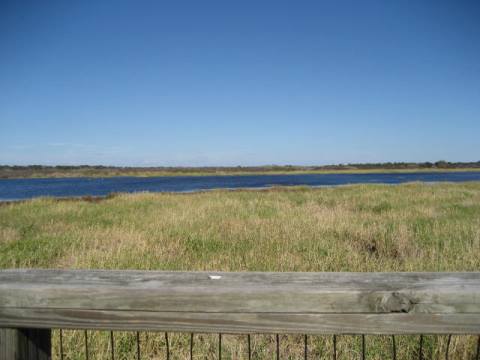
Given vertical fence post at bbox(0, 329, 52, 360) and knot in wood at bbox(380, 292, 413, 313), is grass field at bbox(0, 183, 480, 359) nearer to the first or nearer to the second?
vertical fence post at bbox(0, 329, 52, 360)

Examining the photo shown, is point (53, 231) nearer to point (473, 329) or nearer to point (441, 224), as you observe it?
point (473, 329)

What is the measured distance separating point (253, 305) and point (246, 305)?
2cm

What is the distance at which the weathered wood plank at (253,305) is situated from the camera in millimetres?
1014

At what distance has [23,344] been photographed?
43.7 inches

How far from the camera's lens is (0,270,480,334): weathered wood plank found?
101 centimetres

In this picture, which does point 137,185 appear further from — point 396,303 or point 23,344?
point 396,303

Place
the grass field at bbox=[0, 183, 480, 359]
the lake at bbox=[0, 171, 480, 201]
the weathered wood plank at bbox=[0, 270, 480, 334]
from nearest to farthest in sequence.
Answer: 1. the weathered wood plank at bbox=[0, 270, 480, 334]
2. the grass field at bbox=[0, 183, 480, 359]
3. the lake at bbox=[0, 171, 480, 201]

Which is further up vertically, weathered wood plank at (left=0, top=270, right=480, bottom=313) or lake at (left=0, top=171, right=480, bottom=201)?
weathered wood plank at (left=0, top=270, right=480, bottom=313)

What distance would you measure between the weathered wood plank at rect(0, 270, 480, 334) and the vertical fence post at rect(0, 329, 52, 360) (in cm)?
6

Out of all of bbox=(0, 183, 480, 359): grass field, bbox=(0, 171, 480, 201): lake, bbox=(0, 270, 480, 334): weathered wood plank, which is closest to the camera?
bbox=(0, 270, 480, 334): weathered wood plank

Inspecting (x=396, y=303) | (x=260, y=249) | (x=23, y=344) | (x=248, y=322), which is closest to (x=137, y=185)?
(x=260, y=249)


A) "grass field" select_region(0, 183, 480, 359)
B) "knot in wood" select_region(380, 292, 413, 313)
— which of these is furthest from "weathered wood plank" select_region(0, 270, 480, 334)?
"grass field" select_region(0, 183, 480, 359)

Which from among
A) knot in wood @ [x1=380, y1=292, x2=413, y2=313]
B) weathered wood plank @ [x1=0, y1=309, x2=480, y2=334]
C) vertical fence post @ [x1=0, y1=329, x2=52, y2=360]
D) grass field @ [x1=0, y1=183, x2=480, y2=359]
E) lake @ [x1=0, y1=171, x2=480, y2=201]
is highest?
knot in wood @ [x1=380, y1=292, x2=413, y2=313]

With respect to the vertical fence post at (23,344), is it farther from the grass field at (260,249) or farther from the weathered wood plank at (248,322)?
the grass field at (260,249)
